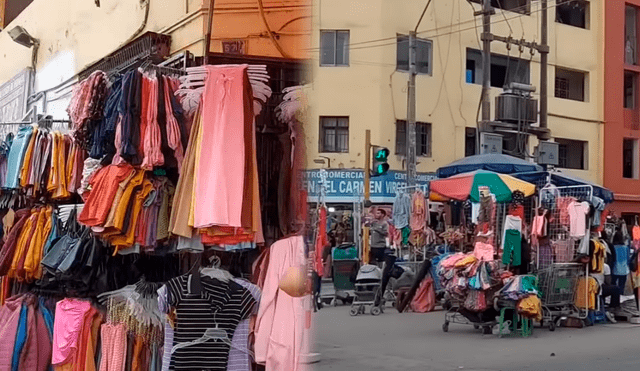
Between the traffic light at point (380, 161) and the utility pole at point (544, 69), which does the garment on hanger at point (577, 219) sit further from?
the traffic light at point (380, 161)

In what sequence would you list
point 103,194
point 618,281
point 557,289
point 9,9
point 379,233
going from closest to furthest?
point 379,233 < point 103,194 < point 557,289 < point 9,9 < point 618,281

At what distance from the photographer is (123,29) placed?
10.7ft

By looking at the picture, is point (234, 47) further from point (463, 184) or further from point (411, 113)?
point (411, 113)

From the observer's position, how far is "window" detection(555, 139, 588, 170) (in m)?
2.41

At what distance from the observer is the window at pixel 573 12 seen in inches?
74.4

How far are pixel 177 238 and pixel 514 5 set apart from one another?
1.10 metres

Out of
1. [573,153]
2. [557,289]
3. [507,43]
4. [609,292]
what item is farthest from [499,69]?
[609,292]

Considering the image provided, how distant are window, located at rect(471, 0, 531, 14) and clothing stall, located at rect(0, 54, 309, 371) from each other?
Answer: 600 mm

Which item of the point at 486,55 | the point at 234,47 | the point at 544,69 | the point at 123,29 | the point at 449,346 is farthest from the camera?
the point at 123,29

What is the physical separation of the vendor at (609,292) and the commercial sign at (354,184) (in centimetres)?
411

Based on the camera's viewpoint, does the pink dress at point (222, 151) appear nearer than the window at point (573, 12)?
No

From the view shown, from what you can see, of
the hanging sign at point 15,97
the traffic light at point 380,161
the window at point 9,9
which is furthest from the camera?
the window at point 9,9

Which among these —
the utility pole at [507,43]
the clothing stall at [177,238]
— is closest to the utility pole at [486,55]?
the utility pole at [507,43]

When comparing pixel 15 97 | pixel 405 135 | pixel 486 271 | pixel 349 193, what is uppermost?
pixel 15 97
